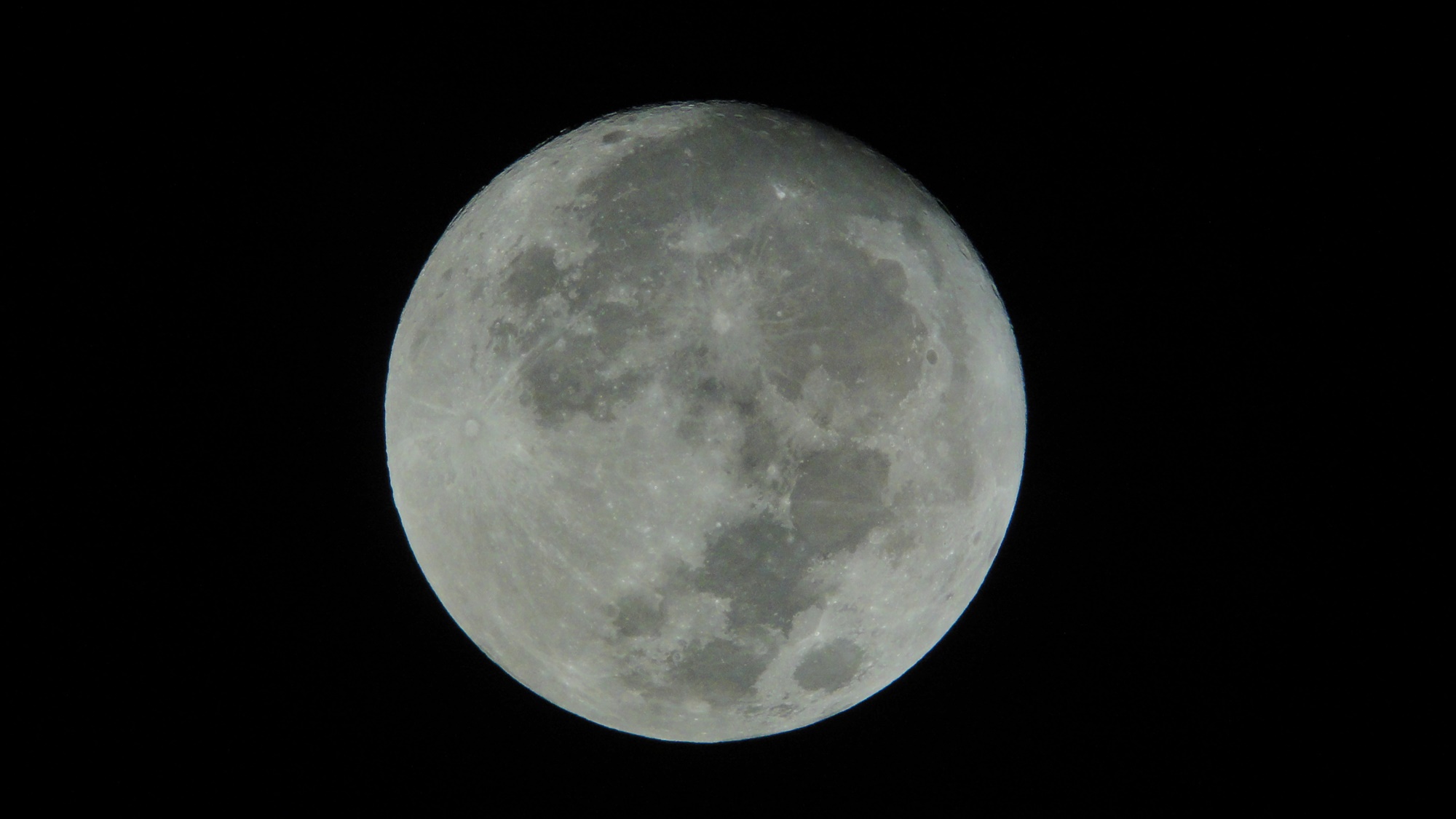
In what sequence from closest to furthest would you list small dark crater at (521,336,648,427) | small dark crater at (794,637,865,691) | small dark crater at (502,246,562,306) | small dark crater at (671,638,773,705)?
small dark crater at (521,336,648,427) < small dark crater at (502,246,562,306) < small dark crater at (671,638,773,705) < small dark crater at (794,637,865,691)

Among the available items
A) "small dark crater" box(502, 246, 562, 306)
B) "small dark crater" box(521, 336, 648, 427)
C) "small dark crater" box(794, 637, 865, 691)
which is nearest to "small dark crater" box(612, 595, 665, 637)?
"small dark crater" box(794, 637, 865, 691)

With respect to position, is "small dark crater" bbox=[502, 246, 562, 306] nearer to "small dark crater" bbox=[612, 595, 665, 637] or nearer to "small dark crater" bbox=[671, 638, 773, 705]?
"small dark crater" bbox=[612, 595, 665, 637]

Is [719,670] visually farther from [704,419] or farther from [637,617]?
[704,419]

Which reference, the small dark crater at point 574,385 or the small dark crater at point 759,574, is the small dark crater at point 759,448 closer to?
the small dark crater at point 759,574

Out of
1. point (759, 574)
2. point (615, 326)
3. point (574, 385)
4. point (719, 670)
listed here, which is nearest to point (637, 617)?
point (719, 670)

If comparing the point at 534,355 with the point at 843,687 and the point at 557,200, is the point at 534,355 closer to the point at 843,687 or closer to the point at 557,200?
the point at 557,200

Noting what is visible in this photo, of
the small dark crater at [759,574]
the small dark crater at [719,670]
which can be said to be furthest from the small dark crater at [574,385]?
the small dark crater at [719,670]

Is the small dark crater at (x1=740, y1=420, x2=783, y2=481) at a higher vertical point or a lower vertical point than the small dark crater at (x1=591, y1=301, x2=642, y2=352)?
lower
